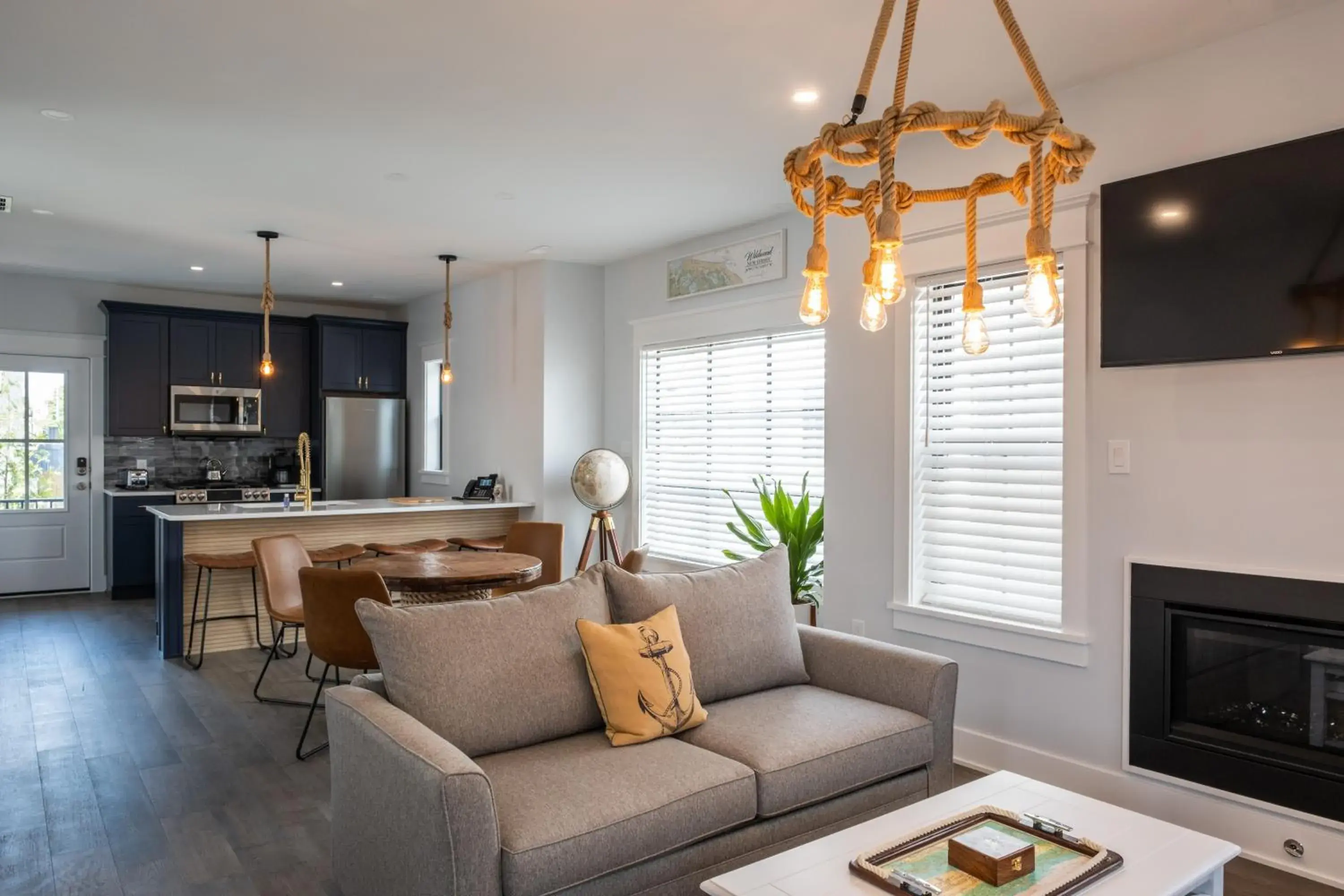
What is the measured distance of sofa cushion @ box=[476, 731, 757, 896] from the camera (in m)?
2.04

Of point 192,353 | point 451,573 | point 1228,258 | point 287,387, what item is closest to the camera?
point 1228,258

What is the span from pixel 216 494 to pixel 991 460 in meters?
6.68

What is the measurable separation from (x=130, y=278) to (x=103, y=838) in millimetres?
6163

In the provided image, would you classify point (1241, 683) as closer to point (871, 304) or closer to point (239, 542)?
point (871, 304)

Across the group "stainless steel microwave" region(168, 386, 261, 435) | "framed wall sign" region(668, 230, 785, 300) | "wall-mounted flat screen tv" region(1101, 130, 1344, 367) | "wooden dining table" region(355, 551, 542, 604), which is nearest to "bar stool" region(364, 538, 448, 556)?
"wooden dining table" region(355, 551, 542, 604)

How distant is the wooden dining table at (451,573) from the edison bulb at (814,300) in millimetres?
2476

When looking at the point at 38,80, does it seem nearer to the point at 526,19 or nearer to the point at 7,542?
the point at 526,19

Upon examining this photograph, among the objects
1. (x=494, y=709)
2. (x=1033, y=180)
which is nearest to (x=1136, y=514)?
(x=1033, y=180)

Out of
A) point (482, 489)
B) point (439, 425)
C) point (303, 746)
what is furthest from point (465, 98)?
point (439, 425)

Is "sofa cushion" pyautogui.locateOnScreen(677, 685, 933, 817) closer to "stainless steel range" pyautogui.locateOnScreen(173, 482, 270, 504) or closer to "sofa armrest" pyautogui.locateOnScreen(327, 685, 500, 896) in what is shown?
"sofa armrest" pyautogui.locateOnScreen(327, 685, 500, 896)

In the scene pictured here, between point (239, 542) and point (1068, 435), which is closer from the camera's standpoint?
point (1068, 435)

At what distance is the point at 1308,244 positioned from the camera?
2748mm

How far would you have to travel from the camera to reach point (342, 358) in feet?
27.9

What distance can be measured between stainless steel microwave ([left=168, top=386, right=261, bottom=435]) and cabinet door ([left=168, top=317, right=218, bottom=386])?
0.25ft
